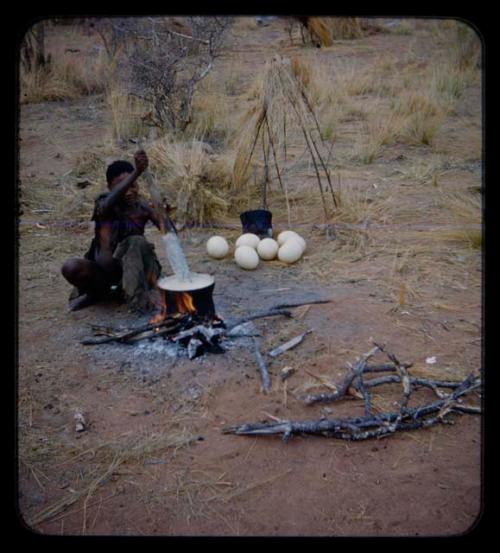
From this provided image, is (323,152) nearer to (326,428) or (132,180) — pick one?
(132,180)

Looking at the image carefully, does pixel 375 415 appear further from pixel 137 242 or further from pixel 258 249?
pixel 258 249

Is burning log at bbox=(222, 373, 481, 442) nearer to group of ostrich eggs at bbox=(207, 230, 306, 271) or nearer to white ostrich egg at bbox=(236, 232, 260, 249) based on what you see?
group of ostrich eggs at bbox=(207, 230, 306, 271)

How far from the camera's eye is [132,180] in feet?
13.7

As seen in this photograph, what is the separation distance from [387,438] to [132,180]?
225cm

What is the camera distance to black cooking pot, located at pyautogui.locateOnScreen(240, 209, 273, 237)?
5.80 m

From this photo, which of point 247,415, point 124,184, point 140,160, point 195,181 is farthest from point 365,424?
point 195,181

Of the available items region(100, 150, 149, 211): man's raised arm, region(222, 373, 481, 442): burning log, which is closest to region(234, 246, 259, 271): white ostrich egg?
region(100, 150, 149, 211): man's raised arm

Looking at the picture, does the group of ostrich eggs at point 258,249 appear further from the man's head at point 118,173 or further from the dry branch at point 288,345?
the dry branch at point 288,345

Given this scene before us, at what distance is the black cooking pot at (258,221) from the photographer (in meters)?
5.80

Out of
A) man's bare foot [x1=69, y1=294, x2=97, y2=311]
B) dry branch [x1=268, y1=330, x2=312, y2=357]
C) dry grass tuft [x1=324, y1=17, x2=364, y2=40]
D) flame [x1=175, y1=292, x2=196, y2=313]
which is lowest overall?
dry branch [x1=268, y1=330, x2=312, y2=357]

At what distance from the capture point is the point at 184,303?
12.9 feet

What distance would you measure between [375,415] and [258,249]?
2.47 metres

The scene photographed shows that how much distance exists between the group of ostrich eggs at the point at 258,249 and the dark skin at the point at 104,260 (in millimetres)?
925
